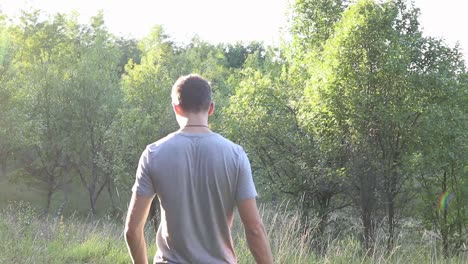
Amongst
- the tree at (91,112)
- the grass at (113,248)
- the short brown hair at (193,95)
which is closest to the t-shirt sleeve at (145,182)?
the short brown hair at (193,95)

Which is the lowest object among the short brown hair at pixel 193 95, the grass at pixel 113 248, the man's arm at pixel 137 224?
the grass at pixel 113 248

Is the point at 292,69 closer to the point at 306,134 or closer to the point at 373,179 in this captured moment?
the point at 306,134

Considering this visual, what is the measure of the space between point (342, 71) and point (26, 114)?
15.5 metres

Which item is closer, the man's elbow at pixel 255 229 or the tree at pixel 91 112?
the man's elbow at pixel 255 229

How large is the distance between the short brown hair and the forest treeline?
4.36 meters

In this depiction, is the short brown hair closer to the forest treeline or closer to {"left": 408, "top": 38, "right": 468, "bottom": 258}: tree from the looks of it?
the forest treeline

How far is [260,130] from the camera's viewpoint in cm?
1602

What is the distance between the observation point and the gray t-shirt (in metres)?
2.32

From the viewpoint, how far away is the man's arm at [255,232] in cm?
238

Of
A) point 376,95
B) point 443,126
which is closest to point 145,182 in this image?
point 376,95

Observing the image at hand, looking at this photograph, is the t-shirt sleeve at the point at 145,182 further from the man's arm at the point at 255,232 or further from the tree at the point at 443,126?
the tree at the point at 443,126

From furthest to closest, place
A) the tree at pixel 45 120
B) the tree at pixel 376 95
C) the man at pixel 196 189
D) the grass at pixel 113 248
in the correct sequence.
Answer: the tree at pixel 45 120, the tree at pixel 376 95, the grass at pixel 113 248, the man at pixel 196 189

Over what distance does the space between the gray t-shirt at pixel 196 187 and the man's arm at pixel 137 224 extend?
5 centimetres

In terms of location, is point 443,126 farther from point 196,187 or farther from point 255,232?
point 196,187
